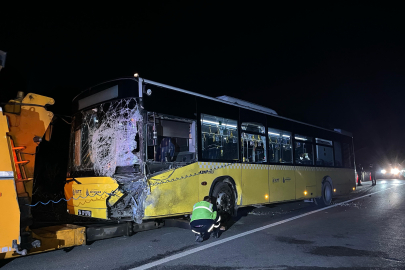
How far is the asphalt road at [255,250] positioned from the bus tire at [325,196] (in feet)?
14.3

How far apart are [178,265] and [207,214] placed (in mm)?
1714

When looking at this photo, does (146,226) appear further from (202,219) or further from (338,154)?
(338,154)

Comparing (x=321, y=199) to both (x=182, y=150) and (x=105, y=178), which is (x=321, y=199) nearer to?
(x=182, y=150)

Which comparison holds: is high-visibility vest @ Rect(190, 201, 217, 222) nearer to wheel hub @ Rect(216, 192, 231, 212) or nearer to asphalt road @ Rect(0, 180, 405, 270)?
asphalt road @ Rect(0, 180, 405, 270)

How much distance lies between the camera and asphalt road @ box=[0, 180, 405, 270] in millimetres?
5449

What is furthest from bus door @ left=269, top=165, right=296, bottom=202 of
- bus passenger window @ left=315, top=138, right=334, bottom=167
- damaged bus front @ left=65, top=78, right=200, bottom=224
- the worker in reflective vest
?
the worker in reflective vest

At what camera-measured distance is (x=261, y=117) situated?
10508 millimetres

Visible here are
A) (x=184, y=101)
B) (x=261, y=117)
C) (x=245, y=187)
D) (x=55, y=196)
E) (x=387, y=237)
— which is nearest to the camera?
(x=387, y=237)

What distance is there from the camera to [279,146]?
11195 millimetres

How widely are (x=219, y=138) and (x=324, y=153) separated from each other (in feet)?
23.5

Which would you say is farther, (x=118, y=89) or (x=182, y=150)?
(x=182, y=150)

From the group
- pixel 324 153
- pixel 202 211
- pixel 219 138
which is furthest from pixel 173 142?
pixel 324 153

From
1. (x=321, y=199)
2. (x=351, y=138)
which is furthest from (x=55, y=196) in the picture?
(x=351, y=138)

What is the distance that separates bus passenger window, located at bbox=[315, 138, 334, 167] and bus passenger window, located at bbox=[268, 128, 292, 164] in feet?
7.96
